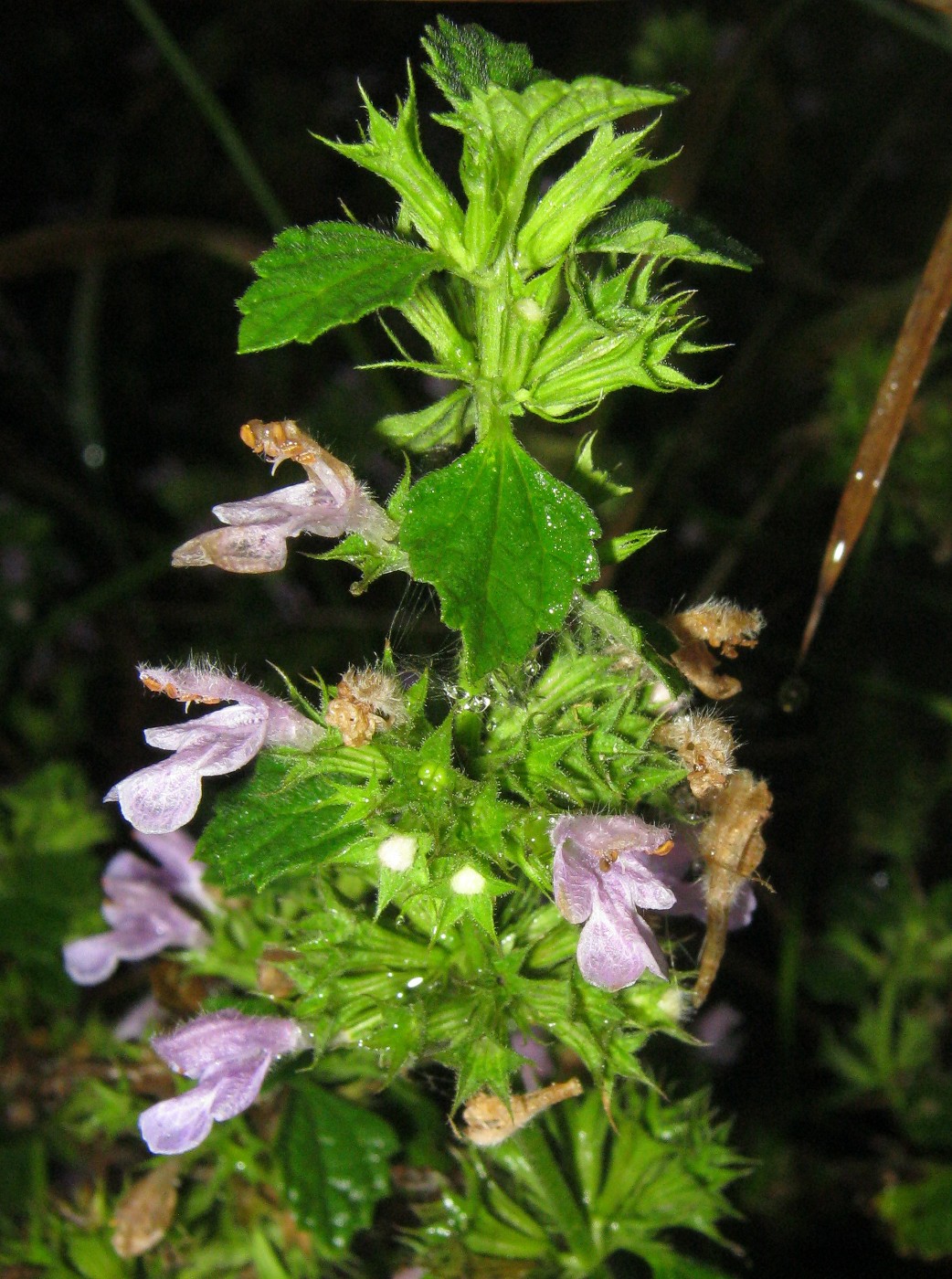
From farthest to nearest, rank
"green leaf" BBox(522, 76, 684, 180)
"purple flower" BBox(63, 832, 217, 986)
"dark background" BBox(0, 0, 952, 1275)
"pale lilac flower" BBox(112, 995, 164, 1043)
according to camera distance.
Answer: "dark background" BBox(0, 0, 952, 1275), "pale lilac flower" BBox(112, 995, 164, 1043), "purple flower" BBox(63, 832, 217, 986), "green leaf" BBox(522, 76, 684, 180)

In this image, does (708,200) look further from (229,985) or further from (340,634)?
(229,985)

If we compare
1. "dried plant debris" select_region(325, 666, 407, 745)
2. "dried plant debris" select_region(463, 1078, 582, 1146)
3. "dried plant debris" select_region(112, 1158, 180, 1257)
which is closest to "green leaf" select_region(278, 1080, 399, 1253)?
"dried plant debris" select_region(112, 1158, 180, 1257)

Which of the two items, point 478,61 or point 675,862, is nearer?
point 478,61

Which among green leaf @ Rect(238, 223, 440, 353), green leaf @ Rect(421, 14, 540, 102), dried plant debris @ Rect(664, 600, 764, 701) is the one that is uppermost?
green leaf @ Rect(421, 14, 540, 102)

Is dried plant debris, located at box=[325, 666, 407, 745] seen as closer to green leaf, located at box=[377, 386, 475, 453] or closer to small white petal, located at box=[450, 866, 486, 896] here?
small white petal, located at box=[450, 866, 486, 896]

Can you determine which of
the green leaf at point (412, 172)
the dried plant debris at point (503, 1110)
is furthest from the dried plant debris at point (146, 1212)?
the green leaf at point (412, 172)

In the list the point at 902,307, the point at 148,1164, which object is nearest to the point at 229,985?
the point at 148,1164

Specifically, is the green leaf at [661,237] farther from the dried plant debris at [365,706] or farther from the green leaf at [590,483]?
the dried plant debris at [365,706]
